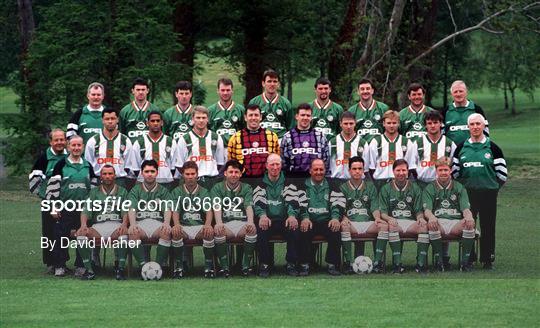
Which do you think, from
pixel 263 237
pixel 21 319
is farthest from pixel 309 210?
pixel 21 319

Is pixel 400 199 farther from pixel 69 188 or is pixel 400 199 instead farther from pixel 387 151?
pixel 69 188

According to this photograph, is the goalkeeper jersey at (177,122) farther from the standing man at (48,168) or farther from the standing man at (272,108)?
the standing man at (48,168)

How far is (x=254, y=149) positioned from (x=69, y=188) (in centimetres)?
208

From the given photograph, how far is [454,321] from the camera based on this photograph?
39.6 ft

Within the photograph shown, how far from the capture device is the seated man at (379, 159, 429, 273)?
15.3 m


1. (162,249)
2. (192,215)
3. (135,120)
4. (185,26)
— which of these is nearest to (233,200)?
(192,215)

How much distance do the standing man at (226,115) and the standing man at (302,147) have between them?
0.92m

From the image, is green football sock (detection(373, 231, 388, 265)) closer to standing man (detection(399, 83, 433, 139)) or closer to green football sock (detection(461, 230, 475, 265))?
green football sock (detection(461, 230, 475, 265))

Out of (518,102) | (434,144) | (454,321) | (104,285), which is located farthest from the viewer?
(518,102)

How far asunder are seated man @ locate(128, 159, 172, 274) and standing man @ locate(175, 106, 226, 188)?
65cm

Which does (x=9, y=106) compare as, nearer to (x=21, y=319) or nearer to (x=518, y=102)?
(x=518, y=102)

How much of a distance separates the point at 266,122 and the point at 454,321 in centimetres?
489

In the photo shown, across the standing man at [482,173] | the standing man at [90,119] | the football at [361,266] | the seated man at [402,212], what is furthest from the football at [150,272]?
the standing man at [482,173]

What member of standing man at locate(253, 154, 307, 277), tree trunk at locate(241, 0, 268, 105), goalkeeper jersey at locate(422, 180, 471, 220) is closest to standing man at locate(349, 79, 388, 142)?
goalkeeper jersey at locate(422, 180, 471, 220)
